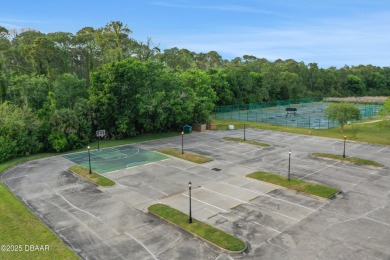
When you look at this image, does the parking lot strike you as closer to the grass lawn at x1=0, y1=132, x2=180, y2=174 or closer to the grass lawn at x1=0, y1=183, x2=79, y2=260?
the grass lawn at x1=0, y1=183, x2=79, y2=260

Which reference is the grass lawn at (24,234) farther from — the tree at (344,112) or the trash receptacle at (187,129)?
the tree at (344,112)

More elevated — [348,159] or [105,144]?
[105,144]

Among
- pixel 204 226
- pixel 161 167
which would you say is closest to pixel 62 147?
pixel 161 167

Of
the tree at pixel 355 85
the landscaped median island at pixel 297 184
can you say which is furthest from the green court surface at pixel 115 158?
the tree at pixel 355 85

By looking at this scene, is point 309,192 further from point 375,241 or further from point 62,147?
point 62,147

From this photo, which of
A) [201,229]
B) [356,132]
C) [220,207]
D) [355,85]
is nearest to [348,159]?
[220,207]

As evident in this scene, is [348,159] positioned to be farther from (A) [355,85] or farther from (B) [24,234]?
(A) [355,85]
